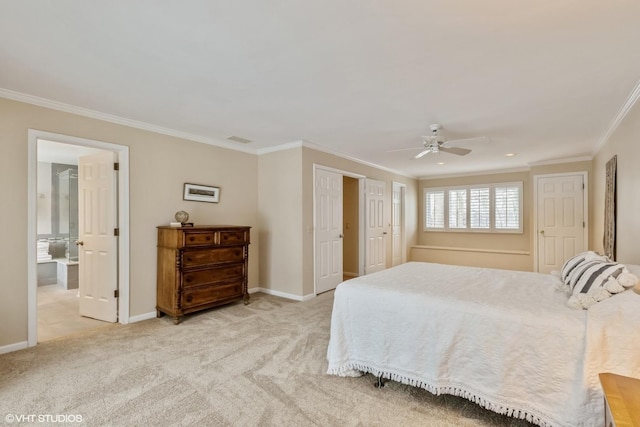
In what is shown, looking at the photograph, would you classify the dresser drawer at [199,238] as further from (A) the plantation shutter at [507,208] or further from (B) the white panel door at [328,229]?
(A) the plantation shutter at [507,208]

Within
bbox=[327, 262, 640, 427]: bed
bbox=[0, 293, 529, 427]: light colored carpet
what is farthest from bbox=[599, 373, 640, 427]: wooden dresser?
bbox=[0, 293, 529, 427]: light colored carpet

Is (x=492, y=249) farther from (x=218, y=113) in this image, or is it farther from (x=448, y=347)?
(x=218, y=113)

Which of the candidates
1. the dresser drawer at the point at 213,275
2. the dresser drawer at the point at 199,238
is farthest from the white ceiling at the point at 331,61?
the dresser drawer at the point at 213,275

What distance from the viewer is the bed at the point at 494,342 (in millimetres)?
1564

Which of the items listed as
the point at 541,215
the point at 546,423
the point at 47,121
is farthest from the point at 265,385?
the point at 541,215

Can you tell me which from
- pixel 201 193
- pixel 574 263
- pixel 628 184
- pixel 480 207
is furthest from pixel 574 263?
pixel 480 207

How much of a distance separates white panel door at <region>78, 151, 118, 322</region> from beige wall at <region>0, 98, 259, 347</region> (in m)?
0.22

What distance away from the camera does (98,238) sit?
3.68 m

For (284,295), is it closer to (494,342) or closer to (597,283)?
(494,342)

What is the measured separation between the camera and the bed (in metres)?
1.56

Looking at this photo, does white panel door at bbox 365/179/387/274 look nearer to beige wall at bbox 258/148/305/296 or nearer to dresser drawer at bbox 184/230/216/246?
beige wall at bbox 258/148/305/296

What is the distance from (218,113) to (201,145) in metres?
1.15

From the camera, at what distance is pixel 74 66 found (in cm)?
229

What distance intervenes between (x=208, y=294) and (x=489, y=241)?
6.24 m
